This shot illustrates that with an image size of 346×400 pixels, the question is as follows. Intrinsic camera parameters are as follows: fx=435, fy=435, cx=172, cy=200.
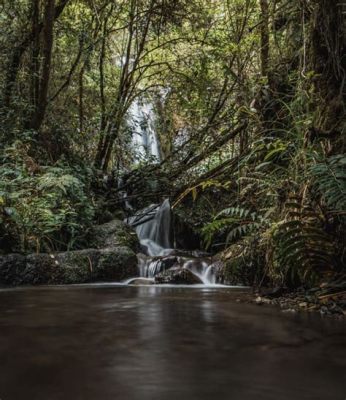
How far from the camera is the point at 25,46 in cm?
789

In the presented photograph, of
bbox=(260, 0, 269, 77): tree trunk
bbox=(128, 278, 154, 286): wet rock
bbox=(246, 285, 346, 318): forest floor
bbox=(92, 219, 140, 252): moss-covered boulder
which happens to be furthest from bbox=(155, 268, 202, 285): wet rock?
bbox=(260, 0, 269, 77): tree trunk

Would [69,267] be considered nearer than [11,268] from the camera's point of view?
No

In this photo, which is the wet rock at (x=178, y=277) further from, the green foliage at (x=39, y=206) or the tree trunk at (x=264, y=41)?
the tree trunk at (x=264, y=41)

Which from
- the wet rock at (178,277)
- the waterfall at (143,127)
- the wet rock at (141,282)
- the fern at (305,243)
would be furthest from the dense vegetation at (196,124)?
the wet rock at (141,282)

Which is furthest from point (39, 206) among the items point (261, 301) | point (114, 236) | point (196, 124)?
point (196, 124)

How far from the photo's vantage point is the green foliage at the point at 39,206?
571cm

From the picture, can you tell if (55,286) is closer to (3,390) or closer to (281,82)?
(3,390)

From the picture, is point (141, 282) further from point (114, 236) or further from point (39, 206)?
point (39, 206)

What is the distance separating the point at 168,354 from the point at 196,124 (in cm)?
861

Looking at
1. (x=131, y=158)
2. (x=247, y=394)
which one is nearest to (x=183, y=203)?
(x=131, y=158)

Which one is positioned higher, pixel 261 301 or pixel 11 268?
pixel 11 268

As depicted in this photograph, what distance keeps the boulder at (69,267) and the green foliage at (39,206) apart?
38cm

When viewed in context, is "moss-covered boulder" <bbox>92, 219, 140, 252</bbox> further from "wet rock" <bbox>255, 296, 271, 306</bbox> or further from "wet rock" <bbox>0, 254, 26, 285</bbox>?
"wet rock" <bbox>255, 296, 271, 306</bbox>

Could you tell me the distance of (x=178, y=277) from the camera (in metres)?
5.58
